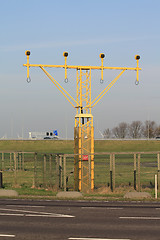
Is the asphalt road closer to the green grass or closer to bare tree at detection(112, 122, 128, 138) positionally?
the green grass

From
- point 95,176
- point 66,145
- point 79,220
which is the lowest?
point 95,176

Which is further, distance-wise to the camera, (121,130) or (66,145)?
(121,130)

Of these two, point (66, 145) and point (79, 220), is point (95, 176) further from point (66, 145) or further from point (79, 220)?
point (66, 145)

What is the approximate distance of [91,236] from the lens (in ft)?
42.1

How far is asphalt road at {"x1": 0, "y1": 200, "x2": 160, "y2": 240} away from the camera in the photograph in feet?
43.0

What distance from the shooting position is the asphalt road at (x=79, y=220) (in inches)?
516

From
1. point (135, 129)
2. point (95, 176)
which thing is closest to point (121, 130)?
point (135, 129)

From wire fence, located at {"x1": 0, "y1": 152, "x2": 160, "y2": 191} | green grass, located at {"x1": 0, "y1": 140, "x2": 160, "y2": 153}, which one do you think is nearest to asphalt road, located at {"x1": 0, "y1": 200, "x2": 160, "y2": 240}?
wire fence, located at {"x1": 0, "y1": 152, "x2": 160, "y2": 191}

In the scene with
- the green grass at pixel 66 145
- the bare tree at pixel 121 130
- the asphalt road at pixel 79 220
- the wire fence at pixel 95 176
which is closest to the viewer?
the asphalt road at pixel 79 220

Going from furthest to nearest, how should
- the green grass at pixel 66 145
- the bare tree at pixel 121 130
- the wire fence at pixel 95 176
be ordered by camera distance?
the bare tree at pixel 121 130, the green grass at pixel 66 145, the wire fence at pixel 95 176

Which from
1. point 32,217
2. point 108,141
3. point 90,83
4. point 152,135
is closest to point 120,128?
point 152,135

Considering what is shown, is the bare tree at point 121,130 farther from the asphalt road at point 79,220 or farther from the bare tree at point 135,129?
the asphalt road at point 79,220

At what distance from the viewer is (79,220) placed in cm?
1584

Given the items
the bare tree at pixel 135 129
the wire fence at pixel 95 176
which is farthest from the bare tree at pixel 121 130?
the wire fence at pixel 95 176
